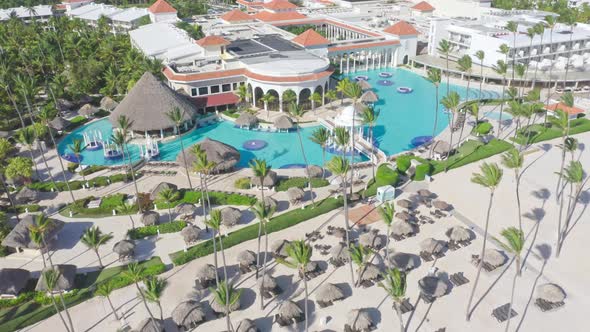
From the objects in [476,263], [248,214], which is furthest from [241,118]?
[476,263]

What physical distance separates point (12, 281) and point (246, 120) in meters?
32.9

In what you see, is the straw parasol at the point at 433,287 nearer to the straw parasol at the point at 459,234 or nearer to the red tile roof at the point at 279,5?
the straw parasol at the point at 459,234

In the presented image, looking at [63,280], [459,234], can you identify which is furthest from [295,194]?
[63,280]

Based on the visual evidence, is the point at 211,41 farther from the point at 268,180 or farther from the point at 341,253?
the point at 341,253

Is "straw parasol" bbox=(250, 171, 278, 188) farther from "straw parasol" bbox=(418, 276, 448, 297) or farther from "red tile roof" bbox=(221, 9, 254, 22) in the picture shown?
"red tile roof" bbox=(221, 9, 254, 22)

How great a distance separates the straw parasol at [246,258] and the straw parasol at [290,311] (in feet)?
18.9

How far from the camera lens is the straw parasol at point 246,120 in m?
59.4

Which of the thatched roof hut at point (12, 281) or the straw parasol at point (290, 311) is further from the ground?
the thatched roof hut at point (12, 281)

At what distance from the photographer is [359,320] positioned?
29344 mm

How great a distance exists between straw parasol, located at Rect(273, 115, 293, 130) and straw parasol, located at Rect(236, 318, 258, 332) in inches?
1271

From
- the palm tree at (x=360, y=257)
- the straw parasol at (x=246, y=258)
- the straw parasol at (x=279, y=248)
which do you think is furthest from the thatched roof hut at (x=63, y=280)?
the palm tree at (x=360, y=257)

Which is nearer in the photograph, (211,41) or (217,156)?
(217,156)

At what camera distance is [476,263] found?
35.2 m

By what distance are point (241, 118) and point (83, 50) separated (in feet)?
126
